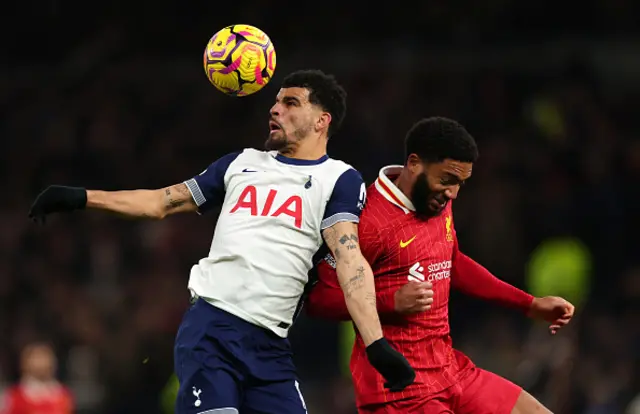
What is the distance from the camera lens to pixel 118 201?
17.6ft

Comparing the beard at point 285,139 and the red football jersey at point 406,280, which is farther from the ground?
the beard at point 285,139

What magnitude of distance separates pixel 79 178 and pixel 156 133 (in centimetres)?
125

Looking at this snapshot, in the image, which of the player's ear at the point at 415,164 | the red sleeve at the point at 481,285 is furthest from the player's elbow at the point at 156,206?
the red sleeve at the point at 481,285

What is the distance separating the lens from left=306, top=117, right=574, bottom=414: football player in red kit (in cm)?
539

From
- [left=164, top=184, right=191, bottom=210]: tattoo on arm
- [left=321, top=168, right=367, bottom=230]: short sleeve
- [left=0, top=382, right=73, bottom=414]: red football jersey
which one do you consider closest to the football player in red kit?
[left=321, top=168, right=367, bottom=230]: short sleeve

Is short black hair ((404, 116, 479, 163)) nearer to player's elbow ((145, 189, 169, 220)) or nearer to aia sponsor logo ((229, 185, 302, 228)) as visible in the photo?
aia sponsor logo ((229, 185, 302, 228))

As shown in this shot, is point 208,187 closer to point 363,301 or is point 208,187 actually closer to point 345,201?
point 345,201

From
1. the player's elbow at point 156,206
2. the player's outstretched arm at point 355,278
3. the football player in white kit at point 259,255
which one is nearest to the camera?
the player's outstretched arm at point 355,278

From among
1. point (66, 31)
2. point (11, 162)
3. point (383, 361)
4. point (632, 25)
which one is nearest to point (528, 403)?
point (383, 361)

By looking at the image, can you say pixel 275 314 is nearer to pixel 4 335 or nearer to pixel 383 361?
pixel 383 361

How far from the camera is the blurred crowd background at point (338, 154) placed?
35.4ft

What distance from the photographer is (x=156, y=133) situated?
1445 cm

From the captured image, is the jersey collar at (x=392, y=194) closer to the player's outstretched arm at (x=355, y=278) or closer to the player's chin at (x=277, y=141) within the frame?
the player's outstretched arm at (x=355, y=278)

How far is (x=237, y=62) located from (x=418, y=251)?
1246 mm
